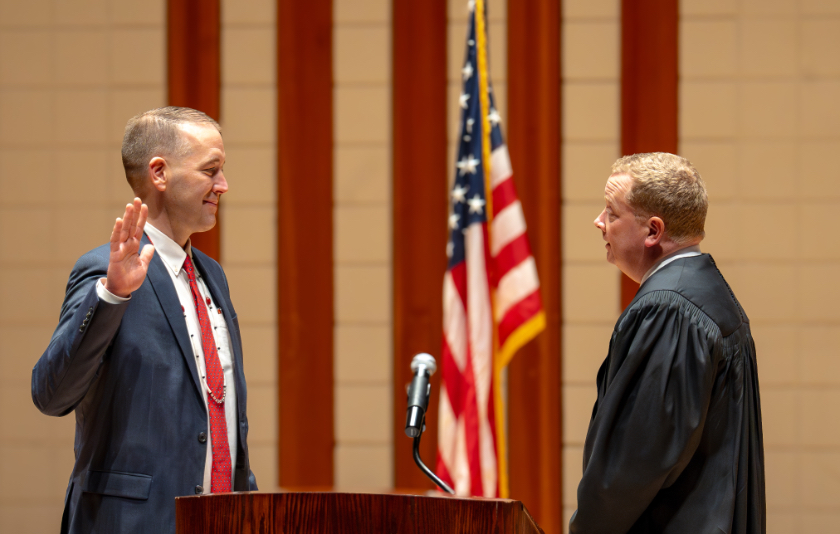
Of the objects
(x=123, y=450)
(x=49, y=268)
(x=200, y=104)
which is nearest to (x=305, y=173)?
(x=200, y=104)

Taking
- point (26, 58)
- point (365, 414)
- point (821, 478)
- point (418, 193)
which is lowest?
point (821, 478)

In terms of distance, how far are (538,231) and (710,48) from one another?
113 cm

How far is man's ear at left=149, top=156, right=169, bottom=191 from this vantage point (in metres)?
1.56

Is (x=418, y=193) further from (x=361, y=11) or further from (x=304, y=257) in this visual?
(x=361, y=11)

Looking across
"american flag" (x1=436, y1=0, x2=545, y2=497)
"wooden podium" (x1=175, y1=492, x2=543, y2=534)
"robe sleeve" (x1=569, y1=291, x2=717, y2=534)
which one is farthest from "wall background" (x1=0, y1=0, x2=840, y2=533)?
"wooden podium" (x1=175, y1=492, x2=543, y2=534)

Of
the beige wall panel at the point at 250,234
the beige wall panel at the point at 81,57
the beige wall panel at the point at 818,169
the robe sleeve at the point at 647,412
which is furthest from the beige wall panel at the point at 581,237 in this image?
the beige wall panel at the point at 81,57

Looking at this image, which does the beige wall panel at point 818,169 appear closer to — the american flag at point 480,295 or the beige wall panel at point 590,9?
the beige wall panel at point 590,9

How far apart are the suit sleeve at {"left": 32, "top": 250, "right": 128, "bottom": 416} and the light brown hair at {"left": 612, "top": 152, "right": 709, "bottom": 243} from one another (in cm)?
100

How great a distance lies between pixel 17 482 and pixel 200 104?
1945 mm

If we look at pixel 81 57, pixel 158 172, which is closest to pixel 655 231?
pixel 158 172

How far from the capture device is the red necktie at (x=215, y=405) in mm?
1541

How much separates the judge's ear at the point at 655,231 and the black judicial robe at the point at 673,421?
8 centimetres

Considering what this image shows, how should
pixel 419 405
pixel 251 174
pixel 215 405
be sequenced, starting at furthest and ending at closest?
pixel 251 174, pixel 215 405, pixel 419 405

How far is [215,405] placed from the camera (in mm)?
1561
